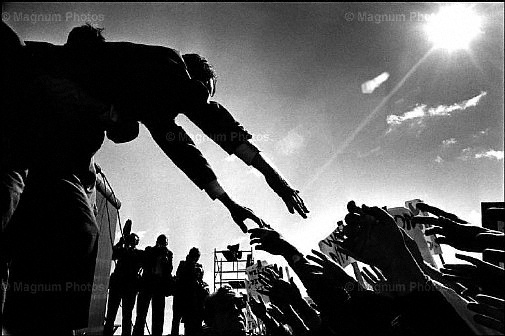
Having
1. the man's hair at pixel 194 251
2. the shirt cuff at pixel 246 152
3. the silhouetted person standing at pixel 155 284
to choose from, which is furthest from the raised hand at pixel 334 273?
the man's hair at pixel 194 251

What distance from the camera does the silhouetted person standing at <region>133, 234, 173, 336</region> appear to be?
6.18 m

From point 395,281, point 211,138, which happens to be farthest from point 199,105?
point 395,281

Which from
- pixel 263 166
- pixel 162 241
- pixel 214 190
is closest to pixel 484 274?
pixel 263 166

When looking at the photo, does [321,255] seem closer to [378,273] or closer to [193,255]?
[378,273]

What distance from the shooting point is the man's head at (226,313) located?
4.28 m

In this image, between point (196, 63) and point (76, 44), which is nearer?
point (76, 44)

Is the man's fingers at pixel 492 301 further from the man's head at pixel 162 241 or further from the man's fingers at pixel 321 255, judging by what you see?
the man's head at pixel 162 241

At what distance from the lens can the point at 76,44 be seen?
76.0 inches

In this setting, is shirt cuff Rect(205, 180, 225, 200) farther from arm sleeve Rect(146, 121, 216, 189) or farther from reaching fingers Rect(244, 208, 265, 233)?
reaching fingers Rect(244, 208, 265, 233)

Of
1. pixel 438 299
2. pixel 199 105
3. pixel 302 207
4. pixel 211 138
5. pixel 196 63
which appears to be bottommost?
pixel 438 299

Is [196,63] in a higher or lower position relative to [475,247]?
higher

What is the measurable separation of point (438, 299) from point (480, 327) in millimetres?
433

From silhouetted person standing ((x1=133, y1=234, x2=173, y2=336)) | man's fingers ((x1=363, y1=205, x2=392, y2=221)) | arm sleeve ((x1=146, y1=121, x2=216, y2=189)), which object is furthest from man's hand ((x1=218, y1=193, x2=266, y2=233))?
silhouetted person standing ((x1=133, y1=234, x2=173, y2=336))

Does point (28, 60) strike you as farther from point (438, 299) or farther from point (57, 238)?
point (438, 299)
